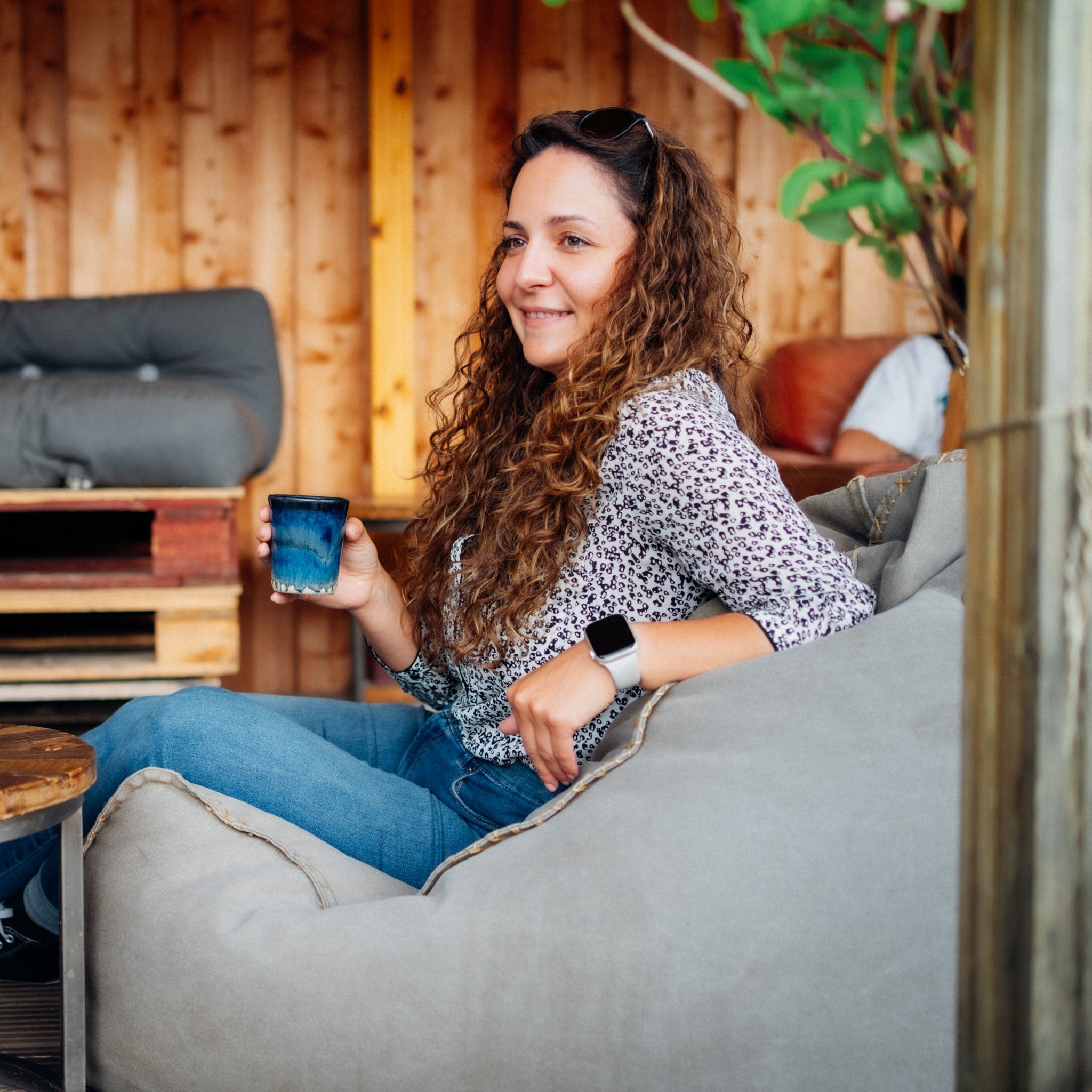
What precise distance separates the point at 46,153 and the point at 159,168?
341 millimetres

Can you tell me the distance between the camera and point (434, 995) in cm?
85

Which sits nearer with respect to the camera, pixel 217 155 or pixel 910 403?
pixel 910 403

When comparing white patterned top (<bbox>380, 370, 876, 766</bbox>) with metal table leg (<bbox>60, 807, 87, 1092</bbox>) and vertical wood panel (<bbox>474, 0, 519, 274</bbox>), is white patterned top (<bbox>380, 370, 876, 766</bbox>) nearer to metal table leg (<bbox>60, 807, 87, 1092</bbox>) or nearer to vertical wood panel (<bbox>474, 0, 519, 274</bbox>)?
metal table leg (<bbox>60, 807, 87, 1092</bbox>)

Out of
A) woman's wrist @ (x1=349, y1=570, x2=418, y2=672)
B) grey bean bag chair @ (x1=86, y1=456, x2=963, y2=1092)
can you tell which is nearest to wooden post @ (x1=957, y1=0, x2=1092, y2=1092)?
grey bean bag chair @ (x1=86, y1=456, x2=963, y2=1092)

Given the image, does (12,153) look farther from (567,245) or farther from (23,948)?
(23,948)

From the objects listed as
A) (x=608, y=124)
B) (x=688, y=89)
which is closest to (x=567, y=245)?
(x=608, y=124)

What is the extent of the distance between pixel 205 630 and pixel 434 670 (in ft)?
3.90

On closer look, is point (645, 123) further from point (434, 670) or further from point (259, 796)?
point (259, 796)

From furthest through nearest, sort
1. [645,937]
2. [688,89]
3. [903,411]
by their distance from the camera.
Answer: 1. [688,89]
2. [903,411]
3. [645,937]

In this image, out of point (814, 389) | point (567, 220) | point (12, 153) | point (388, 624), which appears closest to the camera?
point (567, 220)

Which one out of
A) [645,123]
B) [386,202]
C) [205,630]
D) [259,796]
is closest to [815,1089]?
[259,796]

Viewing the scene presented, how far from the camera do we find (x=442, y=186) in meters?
3.39

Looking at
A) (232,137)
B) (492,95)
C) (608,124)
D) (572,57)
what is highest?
(572,57)

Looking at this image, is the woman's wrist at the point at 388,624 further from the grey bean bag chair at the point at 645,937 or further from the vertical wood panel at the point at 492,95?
the vertical wood panel at the point at 492,95
